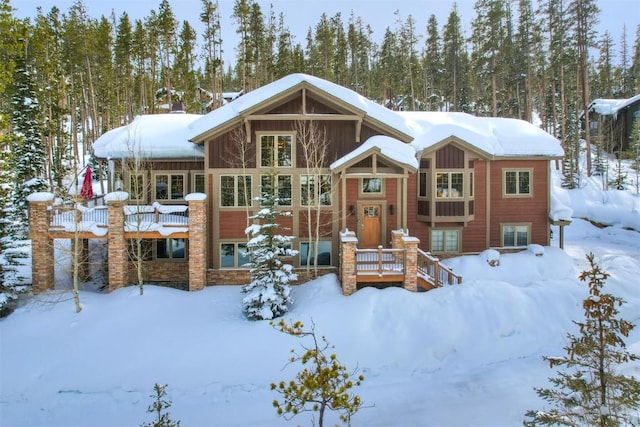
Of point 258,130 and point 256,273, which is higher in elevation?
point 258,130

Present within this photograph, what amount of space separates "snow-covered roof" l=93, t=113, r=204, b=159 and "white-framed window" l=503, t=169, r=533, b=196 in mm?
14047

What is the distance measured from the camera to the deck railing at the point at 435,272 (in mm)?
14445

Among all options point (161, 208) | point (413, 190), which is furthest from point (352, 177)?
point (161, 208)

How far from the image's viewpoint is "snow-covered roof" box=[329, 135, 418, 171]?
15.5m

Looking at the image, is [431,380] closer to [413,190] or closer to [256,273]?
[256,273]

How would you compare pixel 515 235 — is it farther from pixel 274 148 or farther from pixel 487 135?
pixel 274 148

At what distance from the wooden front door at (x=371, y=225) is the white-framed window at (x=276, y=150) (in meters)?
3.88

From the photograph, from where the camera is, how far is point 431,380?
1081 cm

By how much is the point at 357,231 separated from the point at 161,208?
7.91 meters

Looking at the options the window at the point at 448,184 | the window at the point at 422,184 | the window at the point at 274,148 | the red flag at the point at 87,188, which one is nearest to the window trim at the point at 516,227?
the window at the point at 448,184

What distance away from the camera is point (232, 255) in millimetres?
16625

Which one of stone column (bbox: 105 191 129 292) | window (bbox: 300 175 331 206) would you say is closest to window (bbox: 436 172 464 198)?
window (bbox: 300 175 331 206)

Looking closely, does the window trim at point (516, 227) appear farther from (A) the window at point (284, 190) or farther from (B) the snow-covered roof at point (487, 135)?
(A) the window at point (284, 190)

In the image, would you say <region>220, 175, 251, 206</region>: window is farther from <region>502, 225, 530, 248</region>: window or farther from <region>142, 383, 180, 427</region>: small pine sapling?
<region>502, 225, 530, 248</region>: window
